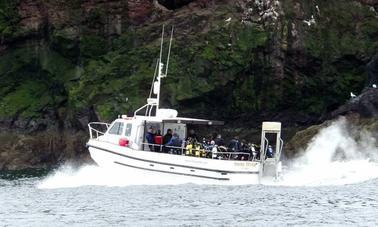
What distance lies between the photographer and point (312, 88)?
5966 centimetres

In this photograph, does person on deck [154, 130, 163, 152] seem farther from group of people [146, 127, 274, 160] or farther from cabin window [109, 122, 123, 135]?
cabin window [109, 122, 123, 135]

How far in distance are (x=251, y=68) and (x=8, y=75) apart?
51.4ft

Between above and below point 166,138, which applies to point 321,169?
below

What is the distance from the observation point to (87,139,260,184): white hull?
1556 inches

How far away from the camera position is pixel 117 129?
4256cm

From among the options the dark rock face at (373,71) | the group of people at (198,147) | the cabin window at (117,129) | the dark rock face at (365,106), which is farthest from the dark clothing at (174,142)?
the dark rock face at (373,71)

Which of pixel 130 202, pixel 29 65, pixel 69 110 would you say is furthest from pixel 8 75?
pixel 130 202

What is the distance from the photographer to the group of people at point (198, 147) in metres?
40.1

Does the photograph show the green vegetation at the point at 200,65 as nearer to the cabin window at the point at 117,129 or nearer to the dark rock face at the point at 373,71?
the dark rock face at the point at 373,71

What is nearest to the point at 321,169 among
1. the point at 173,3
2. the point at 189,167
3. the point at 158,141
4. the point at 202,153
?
the point at 202,153

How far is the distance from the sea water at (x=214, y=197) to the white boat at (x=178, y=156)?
43cm

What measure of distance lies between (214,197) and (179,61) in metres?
23.9

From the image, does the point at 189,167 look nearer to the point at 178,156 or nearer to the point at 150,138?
the point at 178,156

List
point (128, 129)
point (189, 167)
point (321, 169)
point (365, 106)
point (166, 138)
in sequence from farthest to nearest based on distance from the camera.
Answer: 1. point (365, 106)
2. point (321, 169)
3. point (128, 129)
4. point (166, 138)
5. point (189, 167)
